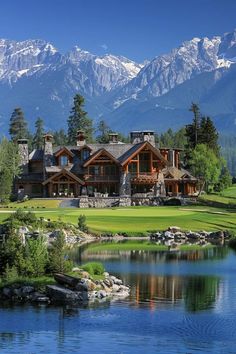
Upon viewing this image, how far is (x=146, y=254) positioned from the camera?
60.8m

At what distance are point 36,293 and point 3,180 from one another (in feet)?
198

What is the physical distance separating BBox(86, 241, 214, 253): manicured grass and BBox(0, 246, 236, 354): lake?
14.1 metres

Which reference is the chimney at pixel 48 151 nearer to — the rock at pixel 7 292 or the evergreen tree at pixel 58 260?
the evergreen tree at pixel 58 260

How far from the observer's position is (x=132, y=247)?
65375 mm

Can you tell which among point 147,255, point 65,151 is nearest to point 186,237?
point 147,255

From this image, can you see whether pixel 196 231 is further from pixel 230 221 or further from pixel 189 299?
pixel 189 299

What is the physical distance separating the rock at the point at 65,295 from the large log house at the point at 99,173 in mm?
68437

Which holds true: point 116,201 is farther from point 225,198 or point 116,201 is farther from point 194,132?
point 194,132

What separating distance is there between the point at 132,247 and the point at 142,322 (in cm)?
2979

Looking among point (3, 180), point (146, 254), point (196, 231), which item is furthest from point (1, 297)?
point (3, 180)

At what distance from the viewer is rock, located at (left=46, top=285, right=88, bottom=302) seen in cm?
4006

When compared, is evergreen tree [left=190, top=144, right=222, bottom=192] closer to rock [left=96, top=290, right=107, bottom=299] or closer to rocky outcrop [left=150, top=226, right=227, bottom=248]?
rocky outcrop [left=150, top=226, right=227, bottom=248]

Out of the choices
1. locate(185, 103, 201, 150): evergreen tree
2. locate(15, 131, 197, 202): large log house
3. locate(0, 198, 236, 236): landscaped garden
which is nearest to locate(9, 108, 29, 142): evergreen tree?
locate(185, 103, 201, 150): evergreen tree

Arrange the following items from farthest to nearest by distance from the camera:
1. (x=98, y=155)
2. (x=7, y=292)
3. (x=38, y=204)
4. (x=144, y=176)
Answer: (x=98, y=155)
(x=144, y=176)
(x=38, y=204)
(x=7, y=292)
